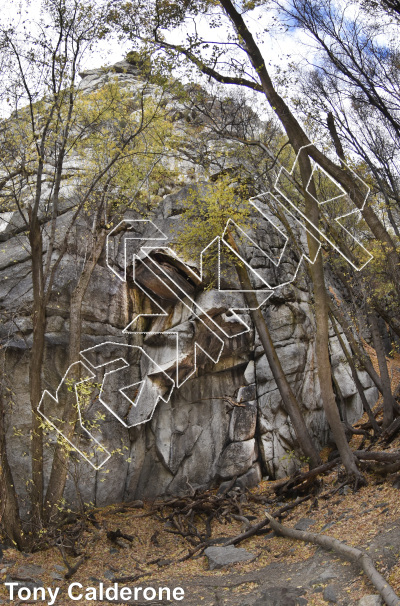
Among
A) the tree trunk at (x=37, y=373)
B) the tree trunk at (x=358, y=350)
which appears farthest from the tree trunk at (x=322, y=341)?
the tree trunk at (x=37, y=373)

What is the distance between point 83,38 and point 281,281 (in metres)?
10.5

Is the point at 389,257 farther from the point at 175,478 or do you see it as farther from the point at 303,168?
the point at 175,478

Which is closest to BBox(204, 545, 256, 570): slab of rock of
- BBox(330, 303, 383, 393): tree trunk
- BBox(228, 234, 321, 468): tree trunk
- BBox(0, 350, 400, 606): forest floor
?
BBox(0, 350, 400, 606): forest floor

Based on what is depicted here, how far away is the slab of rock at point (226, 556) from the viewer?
8.85 metres

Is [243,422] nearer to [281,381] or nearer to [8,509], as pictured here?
[281,381]

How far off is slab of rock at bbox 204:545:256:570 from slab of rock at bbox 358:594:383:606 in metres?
3.84

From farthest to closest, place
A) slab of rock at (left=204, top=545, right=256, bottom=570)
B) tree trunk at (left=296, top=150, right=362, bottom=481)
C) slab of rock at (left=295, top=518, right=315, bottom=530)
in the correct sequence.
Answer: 1. tree trunk at (left=296, top=150, right=362, bottom=481)
2. slab of rock at (left=295, top=518, right=315, bottom=530)
3. slab of rock at (left=204, top=545, right=256, bottom=570)

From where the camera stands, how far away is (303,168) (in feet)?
35.1

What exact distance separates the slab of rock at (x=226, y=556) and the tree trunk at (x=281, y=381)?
404cm

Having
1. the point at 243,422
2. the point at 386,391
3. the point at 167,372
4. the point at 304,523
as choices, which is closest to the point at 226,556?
the point at 304,523

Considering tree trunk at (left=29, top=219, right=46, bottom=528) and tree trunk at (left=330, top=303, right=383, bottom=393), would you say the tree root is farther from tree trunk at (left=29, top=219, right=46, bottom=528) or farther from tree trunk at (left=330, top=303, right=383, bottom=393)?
tree trunk at (left=330, top=303, right=383, bottom=393)

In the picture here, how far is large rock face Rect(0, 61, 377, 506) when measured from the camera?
1372 centimetres

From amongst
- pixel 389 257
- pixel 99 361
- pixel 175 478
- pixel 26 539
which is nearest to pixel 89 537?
pixel 26 539

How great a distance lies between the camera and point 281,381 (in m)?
13.6
